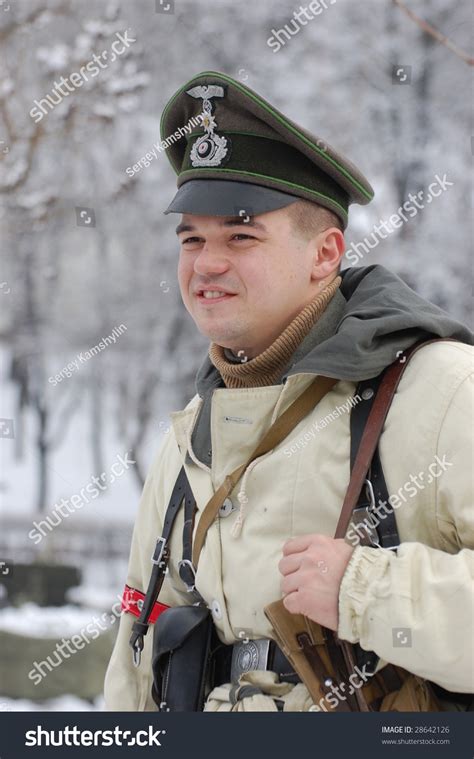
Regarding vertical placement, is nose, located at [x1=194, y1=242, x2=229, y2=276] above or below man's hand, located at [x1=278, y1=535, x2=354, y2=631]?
above

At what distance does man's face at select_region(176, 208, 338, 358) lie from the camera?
6.81ft

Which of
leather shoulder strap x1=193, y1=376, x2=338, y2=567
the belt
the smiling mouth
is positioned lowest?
the belt

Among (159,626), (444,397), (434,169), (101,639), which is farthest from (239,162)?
(434,169)

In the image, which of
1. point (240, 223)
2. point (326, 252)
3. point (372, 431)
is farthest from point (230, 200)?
point (372, 431)

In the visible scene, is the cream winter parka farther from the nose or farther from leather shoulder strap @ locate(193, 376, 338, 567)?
the nose

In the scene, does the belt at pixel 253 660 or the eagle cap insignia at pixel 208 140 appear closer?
the belt at pixel 253 660

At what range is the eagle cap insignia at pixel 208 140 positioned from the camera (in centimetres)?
217

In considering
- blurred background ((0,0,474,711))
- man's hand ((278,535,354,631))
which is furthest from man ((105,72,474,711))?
blurred background ((0,0,474,711))

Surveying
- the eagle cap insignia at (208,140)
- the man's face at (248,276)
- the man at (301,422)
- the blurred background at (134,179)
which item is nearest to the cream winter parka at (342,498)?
the man at (301,422)

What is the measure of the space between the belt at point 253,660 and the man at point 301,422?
0.06 feet

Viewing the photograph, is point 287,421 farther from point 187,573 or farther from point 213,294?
point 187,573

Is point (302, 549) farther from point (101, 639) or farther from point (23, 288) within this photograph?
point (23, 288)

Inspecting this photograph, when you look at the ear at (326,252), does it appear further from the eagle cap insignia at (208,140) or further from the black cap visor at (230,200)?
the eagle cap insignia at (208,140)

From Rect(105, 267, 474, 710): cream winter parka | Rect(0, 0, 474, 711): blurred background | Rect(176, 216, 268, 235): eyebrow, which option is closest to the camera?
Rect(105, 267, 474, 710): cream winter parka
